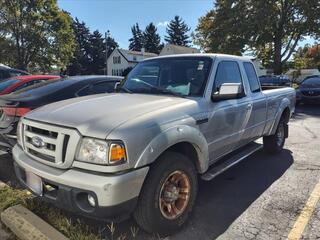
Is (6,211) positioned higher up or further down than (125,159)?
further down

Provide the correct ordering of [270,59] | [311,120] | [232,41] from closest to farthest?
[311,120] < [232,41] < [270,59]

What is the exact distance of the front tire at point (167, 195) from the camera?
329 cm

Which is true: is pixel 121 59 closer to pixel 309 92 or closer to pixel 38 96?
pixel 309 92

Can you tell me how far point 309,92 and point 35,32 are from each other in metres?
33.7

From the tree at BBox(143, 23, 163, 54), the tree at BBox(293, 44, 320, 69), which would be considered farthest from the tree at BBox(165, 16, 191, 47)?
the tree at BBox(293, 44, 320, 69)

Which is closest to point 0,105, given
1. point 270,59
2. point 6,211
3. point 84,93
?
point 84,93

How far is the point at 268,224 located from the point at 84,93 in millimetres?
3957

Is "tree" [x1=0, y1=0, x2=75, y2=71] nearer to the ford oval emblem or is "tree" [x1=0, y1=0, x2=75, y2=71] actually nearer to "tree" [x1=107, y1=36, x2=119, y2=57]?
"tree" [x1=107, y1=36, x2=119, y2=57]

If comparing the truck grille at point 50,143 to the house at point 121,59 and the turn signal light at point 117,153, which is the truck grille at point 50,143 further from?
the house at point 121,59

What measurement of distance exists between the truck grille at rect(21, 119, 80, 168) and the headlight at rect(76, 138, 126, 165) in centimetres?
9

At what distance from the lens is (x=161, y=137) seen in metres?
3.32

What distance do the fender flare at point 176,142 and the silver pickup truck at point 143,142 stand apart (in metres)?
0.01

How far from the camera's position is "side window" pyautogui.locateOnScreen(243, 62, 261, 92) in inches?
217

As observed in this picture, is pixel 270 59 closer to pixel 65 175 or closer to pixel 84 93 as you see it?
pixel 84 93
